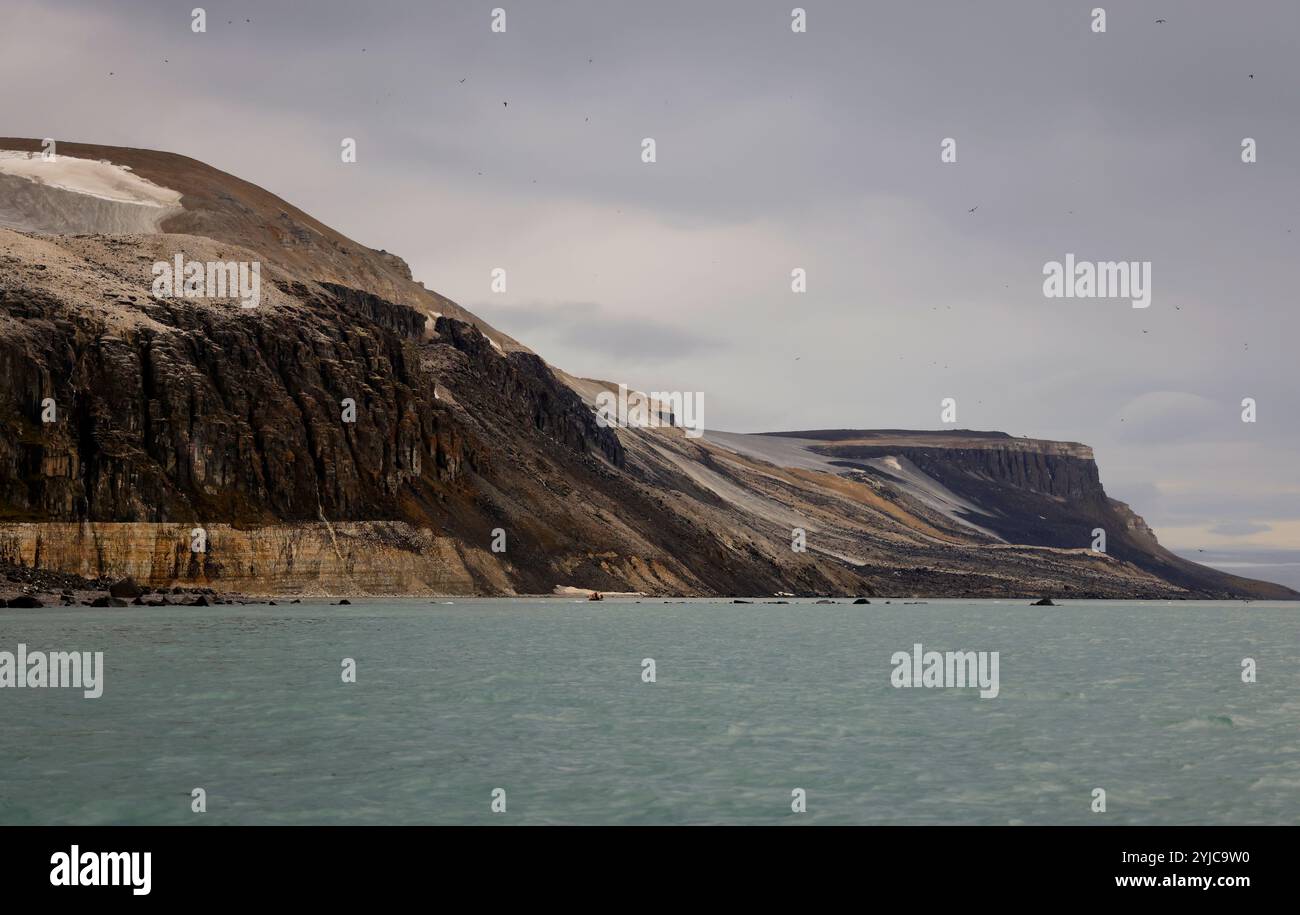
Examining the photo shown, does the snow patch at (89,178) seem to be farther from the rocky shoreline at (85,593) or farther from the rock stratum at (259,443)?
the rocky shoreline at (85,593)

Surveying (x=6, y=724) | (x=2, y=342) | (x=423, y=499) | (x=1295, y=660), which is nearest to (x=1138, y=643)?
(x=1295, y=660)

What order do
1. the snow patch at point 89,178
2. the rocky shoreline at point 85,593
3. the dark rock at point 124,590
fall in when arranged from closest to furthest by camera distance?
the rocky shoreline at point 85,593 → the dark rock at point 124,590 → the snow patch at point 89,178

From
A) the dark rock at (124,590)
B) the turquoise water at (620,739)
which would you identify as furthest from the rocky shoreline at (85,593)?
the turquoise water at (620,739)

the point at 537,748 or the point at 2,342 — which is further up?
the point at 2,342

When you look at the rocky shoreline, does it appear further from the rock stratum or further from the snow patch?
the snow patch

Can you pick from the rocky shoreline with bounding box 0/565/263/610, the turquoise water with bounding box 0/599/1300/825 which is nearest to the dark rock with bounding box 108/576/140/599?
the rocky shoreline with bounding box 0/565/263/610

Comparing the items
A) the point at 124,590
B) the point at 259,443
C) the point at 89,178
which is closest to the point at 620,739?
the point at 124,590

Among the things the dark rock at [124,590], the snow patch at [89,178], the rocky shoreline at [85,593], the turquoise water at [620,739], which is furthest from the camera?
the snow patch at [89,178]
